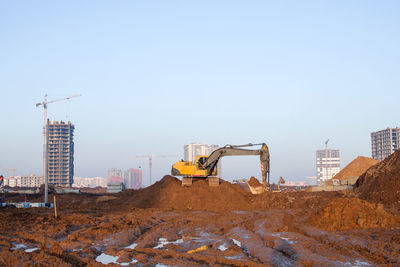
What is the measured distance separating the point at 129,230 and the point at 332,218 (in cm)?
871

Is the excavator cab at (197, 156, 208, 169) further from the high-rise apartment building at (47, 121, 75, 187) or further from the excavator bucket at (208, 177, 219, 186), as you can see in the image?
the high-rise apartment building at (47, 121, 75, 187)

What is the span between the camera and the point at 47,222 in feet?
61.2

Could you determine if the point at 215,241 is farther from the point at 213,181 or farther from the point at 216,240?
the point at 213,181

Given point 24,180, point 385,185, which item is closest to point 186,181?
point 385,185

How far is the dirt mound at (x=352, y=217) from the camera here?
16850 mm

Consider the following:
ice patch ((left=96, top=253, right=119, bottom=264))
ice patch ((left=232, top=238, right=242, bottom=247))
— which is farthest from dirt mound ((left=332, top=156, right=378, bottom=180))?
ice patch ((left=96, top=253, right=119, bottom=264))

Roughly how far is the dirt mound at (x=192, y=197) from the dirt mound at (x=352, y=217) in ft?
44.7

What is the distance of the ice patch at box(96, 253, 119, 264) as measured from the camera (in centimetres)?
1102

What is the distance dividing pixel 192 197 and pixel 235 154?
20.1 feet

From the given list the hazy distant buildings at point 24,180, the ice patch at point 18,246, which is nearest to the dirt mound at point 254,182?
the ice patch at point 18,246

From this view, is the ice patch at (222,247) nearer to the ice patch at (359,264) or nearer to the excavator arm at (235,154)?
the ice patch at (359,264)

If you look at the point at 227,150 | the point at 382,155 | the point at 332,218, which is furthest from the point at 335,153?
the point at 332,218

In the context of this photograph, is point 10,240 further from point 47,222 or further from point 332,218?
point 332,218

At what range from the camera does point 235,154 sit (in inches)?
1444
